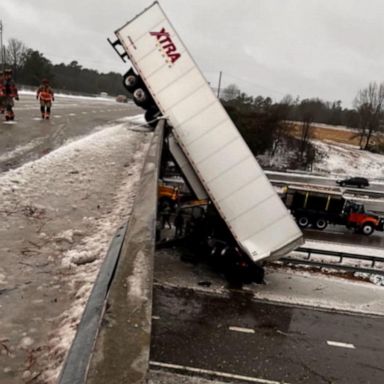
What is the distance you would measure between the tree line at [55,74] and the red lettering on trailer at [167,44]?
190ft

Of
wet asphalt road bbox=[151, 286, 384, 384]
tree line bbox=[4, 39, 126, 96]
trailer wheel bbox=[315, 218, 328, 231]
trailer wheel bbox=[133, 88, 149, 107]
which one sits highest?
tree line bbox=[4, 39, 126, 96]

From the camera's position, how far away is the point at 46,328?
10.8 ft

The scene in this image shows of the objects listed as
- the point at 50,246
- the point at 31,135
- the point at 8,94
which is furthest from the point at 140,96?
the point at 50,246

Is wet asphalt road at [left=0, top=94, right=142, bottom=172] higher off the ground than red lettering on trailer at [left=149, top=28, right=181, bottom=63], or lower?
lower

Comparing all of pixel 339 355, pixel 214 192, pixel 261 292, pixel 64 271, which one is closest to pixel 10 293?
pixel 64 271

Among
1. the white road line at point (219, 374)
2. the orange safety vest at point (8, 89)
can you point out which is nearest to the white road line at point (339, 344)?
the white road line at point (219, 374)

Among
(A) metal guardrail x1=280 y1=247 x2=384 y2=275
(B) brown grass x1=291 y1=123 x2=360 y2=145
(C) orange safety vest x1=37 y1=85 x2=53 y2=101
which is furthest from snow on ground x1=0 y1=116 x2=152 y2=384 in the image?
(B) brown grass x1=291 y1=123 x2=360 y2=145

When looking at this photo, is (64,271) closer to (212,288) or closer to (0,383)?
(0,383)

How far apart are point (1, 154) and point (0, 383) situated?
7908 millimetres

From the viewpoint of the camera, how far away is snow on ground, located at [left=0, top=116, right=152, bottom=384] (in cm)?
306

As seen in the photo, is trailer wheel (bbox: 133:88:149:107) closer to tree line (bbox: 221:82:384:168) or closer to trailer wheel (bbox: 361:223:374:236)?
trailer wheel (bbox: 361:223:374:236)

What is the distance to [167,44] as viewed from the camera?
1595 cm

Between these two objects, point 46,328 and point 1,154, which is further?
point 1,154

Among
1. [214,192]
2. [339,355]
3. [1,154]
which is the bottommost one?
[339,355]
